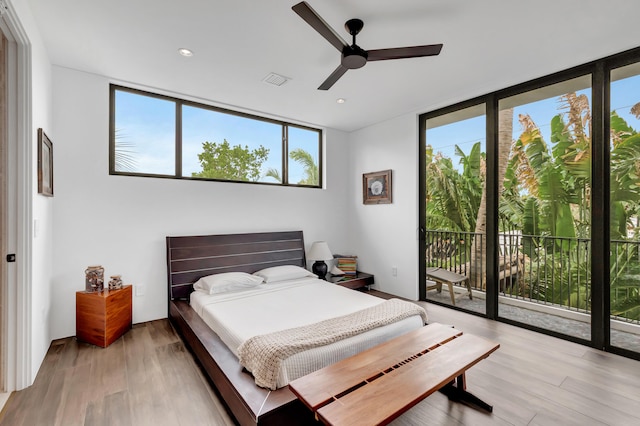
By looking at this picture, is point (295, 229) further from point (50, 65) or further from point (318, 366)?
point (50, 65)

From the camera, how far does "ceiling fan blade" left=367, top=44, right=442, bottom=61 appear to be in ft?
6.79

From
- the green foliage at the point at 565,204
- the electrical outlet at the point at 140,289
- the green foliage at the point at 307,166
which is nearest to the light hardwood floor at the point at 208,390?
the electrical outlet at the point at 140,289

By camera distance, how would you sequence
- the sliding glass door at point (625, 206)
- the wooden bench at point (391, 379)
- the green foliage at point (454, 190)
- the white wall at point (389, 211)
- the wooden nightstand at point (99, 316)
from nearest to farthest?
the wooden bench at point (391, 379) → the sliding glass door at point (625, 206) → the wooden nightstand at point (99, 316) → the green foliage at point (454, 190) → the white wall at point (389, 211)

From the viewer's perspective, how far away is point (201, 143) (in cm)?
376

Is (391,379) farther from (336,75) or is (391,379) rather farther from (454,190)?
(454,190)

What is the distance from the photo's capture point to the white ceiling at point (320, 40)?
203 cm

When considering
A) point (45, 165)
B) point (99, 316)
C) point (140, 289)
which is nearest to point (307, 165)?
point (140, 289)

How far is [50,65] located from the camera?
2785 mm

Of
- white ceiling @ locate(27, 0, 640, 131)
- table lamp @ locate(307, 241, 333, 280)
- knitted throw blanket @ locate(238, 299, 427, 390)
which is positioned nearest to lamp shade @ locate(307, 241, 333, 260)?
table lamp @ locate(307, 241, 333, 280)

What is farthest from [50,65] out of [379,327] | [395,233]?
[395,233]

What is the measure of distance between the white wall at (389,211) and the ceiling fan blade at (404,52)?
6.70 feet

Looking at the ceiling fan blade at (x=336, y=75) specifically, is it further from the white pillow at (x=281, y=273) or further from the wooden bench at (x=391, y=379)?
the white pillow at (x=281, y=273)

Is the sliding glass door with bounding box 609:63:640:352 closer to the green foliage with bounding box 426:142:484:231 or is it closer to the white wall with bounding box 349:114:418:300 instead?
the green foliage with bounding box 426:142:484:231

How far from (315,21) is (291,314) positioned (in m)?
2.15
